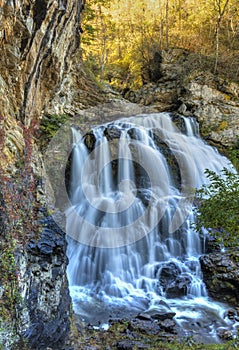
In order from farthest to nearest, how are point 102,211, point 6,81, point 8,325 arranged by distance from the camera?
point 102,211
point 6,81
point 8,325

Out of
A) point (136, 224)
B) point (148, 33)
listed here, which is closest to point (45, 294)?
point (136, 224)

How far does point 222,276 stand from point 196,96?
12450mm

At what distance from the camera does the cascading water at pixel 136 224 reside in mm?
8359

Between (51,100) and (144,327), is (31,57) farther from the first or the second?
(144,327)

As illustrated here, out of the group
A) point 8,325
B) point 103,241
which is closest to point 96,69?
point 103,241

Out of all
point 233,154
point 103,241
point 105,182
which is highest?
point 105,182

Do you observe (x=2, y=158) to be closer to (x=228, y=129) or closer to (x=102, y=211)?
(x=102, y=211)

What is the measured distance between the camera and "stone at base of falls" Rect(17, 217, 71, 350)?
5.18 metres

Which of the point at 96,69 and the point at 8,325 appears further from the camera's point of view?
the point at 96,69

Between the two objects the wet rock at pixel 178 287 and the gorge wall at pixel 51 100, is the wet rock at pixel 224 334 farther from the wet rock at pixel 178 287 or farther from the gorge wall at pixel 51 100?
the gorge wall at pixel 51 100

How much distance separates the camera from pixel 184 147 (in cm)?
1534

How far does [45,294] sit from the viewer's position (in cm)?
569

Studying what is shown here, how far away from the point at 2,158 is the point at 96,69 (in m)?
17.8

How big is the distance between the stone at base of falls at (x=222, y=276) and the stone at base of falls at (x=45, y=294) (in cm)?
471
